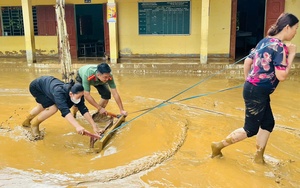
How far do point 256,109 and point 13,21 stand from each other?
12643mm

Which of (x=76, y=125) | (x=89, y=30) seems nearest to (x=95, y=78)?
(x=76, y=125)

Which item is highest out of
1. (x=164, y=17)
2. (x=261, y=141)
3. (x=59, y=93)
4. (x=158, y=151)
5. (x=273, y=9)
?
(x=273, y=9)

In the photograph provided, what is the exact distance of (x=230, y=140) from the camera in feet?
12.6

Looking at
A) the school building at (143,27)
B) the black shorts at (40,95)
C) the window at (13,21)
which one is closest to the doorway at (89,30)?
the school building at (143,27)

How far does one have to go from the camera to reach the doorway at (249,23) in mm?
14836

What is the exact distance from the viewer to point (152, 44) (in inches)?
506

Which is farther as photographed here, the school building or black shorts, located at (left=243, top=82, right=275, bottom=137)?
the school building

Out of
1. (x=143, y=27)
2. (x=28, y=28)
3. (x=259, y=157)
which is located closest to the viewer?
(x=259, y=157)

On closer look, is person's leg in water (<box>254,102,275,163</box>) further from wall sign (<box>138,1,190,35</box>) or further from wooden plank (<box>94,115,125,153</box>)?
wall sign (<box>138,1,190,35</box>)

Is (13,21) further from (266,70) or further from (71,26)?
(266,70)

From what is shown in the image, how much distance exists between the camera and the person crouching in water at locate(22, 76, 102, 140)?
425 cm

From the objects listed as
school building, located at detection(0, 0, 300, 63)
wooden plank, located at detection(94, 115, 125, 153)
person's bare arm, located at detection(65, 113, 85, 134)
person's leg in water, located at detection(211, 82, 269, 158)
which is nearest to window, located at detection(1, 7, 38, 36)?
school building, located at detection(0, 0, 300, 63)

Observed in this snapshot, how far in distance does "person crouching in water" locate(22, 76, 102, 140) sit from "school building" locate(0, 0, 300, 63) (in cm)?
689

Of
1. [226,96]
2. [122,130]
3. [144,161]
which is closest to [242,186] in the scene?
[144,161]
